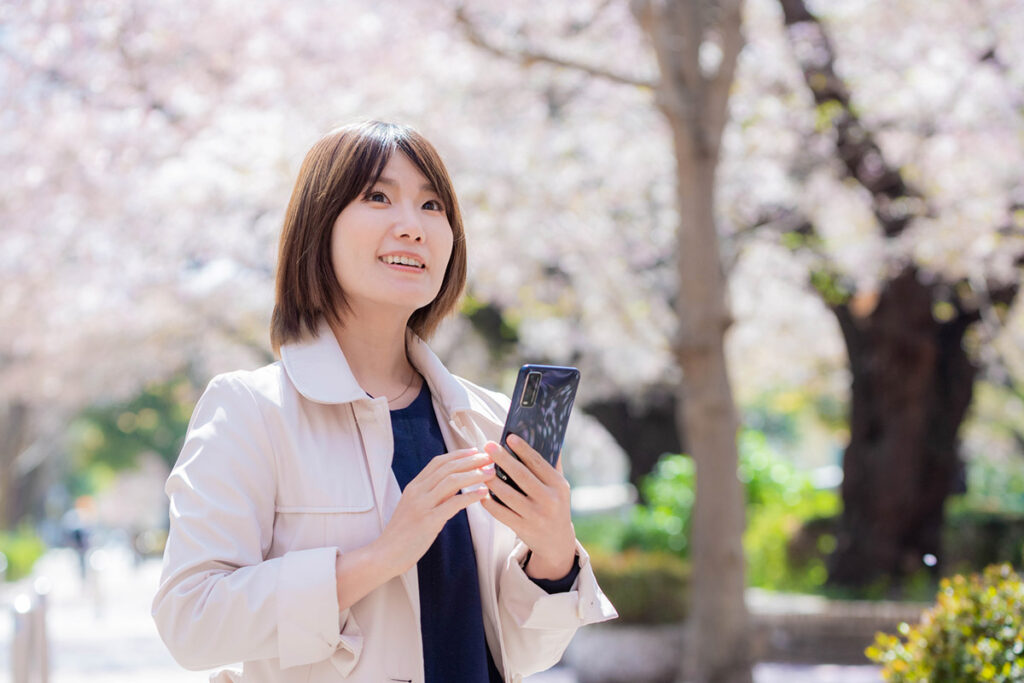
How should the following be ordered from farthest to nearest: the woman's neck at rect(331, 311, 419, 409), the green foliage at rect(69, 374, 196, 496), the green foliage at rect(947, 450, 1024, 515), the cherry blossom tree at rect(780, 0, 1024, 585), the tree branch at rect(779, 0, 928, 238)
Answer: the green foliage at rect(69, 374, 196, 496)
the green foliage at rect(947, 450, 1024, 515)
the tree branch at rect(779, 0, 928, 238)
the cherry blossom tree at rect(780, 0, 1024, 585)
the woman's neck at rect(331, 311, 419, 409)

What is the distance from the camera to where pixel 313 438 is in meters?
2.02

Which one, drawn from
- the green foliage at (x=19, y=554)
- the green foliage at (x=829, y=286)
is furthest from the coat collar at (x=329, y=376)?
the green foliage at (x=19, y=554)

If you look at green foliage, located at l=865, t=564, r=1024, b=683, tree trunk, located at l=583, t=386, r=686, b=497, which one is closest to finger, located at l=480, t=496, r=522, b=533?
green foliage, located at l=865, t=564, r=1024, b=683

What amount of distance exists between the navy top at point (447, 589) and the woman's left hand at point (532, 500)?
0.14 m

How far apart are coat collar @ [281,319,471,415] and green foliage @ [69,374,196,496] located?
105ft

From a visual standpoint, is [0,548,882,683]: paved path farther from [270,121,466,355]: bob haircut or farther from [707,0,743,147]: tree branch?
[707,0,743,147]: tree branch

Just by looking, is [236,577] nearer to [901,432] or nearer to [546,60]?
[546,60]

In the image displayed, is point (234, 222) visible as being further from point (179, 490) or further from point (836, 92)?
point (179, 490)

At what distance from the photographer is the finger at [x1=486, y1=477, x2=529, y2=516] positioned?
194 centimetres

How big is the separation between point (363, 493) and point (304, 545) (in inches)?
5.2

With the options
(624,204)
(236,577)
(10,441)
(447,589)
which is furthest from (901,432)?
(10,441)

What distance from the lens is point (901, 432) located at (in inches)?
509

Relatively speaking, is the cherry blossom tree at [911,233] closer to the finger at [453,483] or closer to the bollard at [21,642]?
the bollard at [21,642]

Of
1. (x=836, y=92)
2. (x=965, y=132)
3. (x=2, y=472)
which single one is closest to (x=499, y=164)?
(x=836, y=92)
